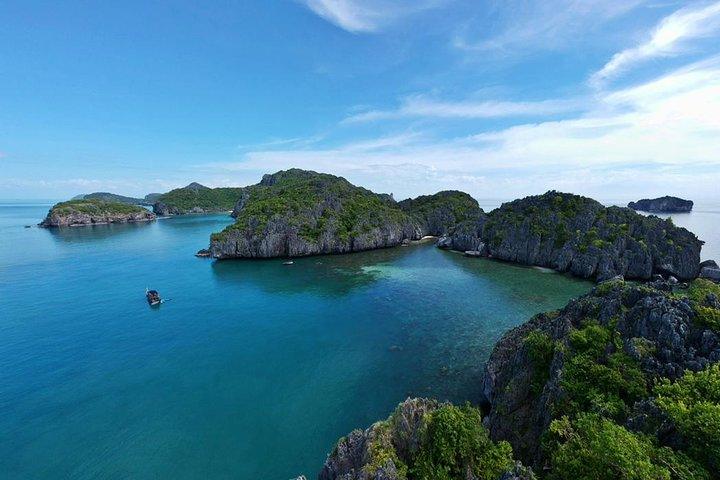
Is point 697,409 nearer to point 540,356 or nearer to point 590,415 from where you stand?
point 590,415

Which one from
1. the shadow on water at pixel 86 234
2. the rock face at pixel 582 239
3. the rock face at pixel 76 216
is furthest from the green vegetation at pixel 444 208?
the rock face at pixel 76 216

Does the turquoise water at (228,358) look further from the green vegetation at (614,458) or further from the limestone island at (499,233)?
the green vegetation at (614,458)

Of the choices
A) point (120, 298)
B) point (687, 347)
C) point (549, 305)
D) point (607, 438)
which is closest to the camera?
point (607, 438)

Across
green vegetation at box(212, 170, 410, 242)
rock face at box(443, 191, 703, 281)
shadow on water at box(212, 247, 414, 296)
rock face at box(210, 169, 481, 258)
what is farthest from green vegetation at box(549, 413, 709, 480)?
green vegetation at box(212, 170, 410, 242)

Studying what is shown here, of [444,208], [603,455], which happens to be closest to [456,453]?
[603,455]

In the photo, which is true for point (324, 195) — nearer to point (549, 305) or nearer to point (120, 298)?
point (120, 298)

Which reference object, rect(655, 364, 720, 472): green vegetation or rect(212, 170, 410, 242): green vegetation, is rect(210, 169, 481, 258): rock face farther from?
rect(655, 364, 720, 472): green vegetation

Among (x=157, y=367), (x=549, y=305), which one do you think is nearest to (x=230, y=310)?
(x=157, y=367)
